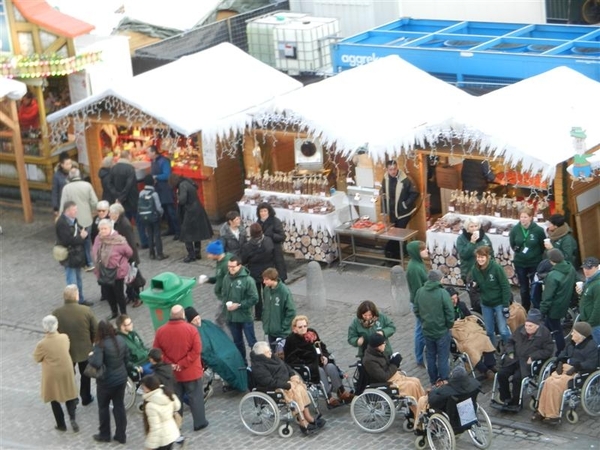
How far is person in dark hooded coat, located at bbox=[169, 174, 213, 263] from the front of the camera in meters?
19.3

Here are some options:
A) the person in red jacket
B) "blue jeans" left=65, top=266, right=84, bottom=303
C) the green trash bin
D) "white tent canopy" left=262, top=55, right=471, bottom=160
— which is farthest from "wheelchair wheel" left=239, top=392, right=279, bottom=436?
"white tent canopy" left=262, top=55, right=471, bottom=160

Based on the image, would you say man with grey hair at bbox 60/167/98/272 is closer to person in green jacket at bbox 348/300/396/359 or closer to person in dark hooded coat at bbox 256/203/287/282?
person in dark hooded coat at bbox 256/203/287/282

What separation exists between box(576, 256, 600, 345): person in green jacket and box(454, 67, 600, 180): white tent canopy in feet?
8.49

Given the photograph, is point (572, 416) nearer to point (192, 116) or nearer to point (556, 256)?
point (556, 256)

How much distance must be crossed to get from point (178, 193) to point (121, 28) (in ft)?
23.6

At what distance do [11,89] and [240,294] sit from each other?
7.67 meters

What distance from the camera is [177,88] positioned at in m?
21.0

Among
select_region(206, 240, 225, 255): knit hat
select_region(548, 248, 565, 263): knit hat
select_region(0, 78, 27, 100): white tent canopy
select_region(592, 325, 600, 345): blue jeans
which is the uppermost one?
select_region(0, 78, 27, 100): white tent canopy

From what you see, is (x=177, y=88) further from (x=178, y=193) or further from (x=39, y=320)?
(x=39, y=320)

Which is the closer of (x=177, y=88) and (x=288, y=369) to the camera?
(x=288, y=369)

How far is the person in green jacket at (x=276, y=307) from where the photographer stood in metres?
15.0

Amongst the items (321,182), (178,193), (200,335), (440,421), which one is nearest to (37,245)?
(178,193)

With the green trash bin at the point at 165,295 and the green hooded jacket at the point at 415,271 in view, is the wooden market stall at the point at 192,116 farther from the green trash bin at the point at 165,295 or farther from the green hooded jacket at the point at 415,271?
the green hooded jacket at the point at 415,271

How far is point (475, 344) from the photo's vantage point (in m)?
14.7
